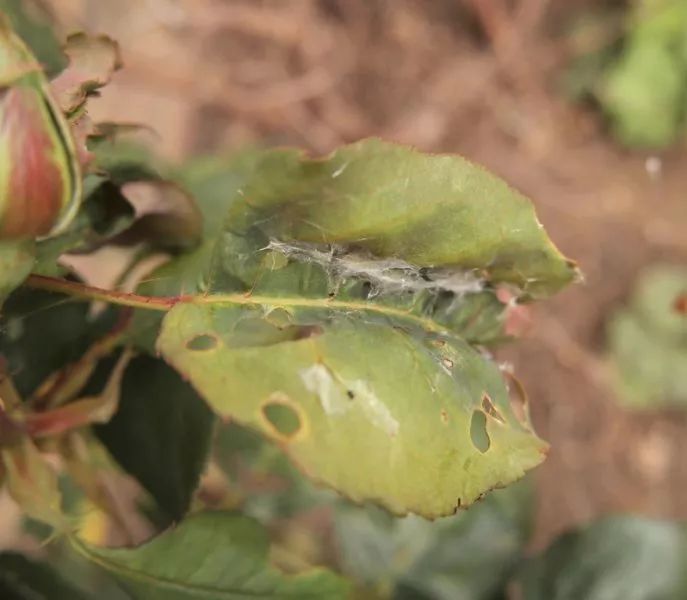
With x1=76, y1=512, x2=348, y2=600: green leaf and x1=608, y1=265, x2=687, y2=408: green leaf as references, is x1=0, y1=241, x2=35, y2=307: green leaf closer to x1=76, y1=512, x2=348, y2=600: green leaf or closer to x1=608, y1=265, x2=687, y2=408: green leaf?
x1=76, y1=512, x2=348, y2=600: green leaf

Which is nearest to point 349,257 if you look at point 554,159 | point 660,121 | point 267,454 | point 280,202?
point 280,202

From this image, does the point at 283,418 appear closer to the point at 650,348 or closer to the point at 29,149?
the point at 29,149

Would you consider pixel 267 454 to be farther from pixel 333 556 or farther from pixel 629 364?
pixel 629 364

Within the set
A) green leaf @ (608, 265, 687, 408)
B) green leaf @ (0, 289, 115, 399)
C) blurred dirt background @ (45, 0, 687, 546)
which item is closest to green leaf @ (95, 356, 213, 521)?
green leaf @ (0, 289, 115, 399)

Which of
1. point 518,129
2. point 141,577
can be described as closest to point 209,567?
point 141,577

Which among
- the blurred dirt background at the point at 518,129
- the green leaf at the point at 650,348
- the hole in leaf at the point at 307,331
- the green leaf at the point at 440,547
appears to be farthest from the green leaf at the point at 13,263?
the green leaf at the point at 650,348

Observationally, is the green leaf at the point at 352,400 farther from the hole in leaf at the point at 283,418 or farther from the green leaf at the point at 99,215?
the green leaf at the point at 99,215
